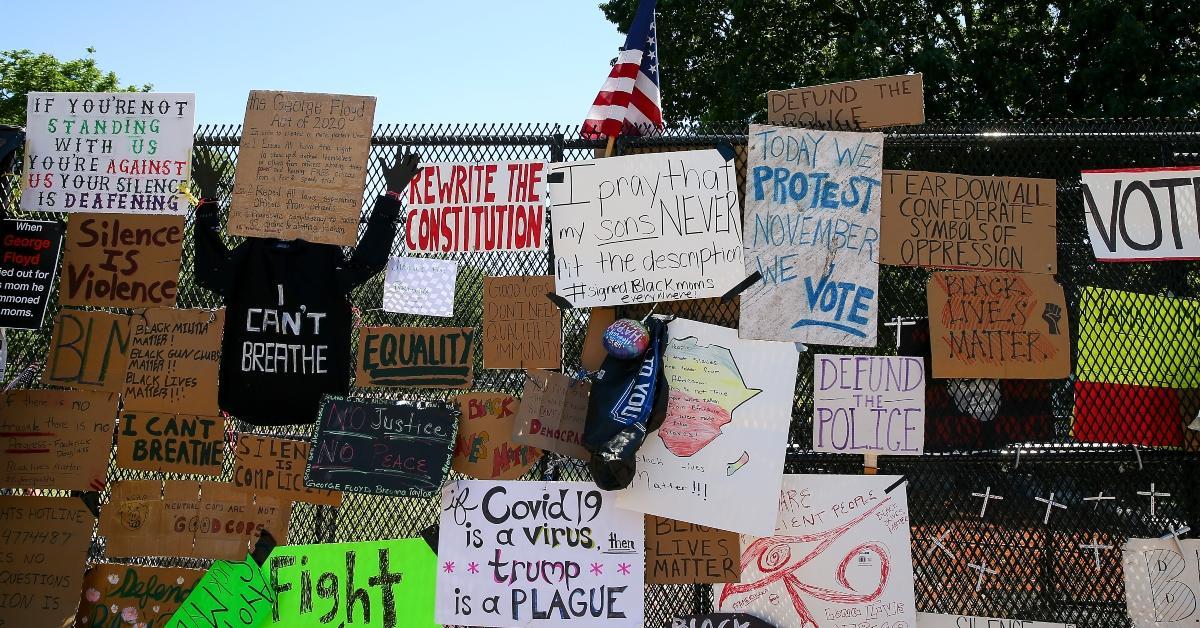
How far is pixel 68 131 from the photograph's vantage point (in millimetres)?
4711

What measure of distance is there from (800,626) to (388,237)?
2676 millimetres

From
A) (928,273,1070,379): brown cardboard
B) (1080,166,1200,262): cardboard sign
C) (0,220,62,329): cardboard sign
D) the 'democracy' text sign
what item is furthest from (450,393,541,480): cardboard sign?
(1080,166,1200,262): cardboard sign

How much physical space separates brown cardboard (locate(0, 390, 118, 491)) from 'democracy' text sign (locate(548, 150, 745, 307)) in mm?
2407

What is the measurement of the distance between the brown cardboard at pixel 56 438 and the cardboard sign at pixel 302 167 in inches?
45.7

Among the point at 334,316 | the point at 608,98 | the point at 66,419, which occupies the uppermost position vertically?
the point at 608,98

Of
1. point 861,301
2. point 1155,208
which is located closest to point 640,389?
point 861,301

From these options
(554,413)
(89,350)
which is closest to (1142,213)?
(554,413)

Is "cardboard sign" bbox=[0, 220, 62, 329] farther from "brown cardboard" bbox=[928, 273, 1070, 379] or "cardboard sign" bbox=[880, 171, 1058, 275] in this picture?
"brown cardboard" bbox=[928, 273, 1070, 379]

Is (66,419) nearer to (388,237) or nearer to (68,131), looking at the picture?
(68,131)

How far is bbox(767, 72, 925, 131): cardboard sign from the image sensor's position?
4383mm

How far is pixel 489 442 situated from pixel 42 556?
230cm

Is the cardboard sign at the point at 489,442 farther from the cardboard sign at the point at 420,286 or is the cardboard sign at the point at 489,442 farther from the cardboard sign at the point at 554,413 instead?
the cardboard sign at the point at 420,286

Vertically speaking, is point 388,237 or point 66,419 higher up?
point 388,237

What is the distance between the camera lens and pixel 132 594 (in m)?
4.61
